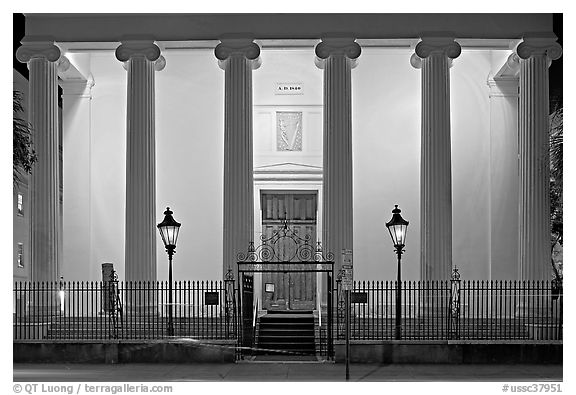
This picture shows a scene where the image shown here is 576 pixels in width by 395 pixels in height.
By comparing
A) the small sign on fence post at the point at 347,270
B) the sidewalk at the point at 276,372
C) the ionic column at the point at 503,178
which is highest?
the ionic column at the point at 503,178

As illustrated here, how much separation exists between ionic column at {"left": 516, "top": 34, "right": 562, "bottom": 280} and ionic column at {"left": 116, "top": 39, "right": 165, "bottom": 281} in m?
10.0

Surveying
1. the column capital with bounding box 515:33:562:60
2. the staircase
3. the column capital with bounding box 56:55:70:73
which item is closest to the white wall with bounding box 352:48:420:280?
the staircase

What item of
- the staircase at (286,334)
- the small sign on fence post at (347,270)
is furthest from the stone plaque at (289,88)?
the small sign on fence post at (347,270)

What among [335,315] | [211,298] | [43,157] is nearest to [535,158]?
[335,315]

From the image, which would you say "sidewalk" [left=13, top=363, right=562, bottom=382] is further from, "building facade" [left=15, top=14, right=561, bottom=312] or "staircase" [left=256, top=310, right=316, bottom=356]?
"building facade" [left=15, top=14, right=561, bottom=312]

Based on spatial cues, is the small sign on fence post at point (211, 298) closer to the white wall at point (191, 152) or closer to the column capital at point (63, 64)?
the white wall at point (191, 152)

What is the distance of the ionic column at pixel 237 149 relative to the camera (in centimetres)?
3100

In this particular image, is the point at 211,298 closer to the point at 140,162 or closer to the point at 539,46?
the point at 140,162

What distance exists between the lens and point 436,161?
30.9m

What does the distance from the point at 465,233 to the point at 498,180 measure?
6.42ft

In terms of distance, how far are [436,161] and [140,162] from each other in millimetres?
8025

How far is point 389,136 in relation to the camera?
121 feet
